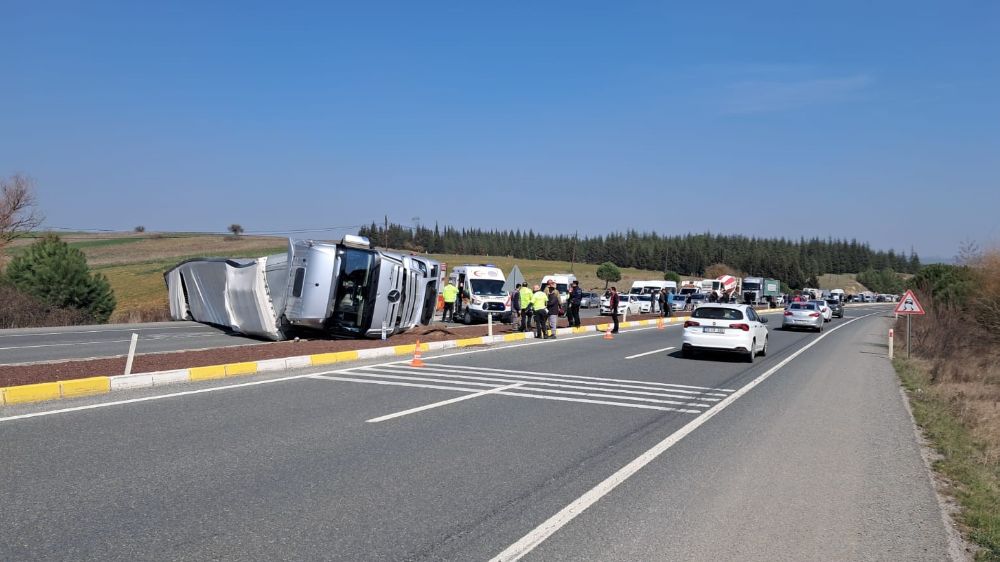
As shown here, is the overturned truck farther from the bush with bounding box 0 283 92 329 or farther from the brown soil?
the bush with bounding box 0 283 92 329

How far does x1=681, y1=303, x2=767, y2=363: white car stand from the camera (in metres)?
18.4

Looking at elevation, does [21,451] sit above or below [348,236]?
below

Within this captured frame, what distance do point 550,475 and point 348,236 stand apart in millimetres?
14714

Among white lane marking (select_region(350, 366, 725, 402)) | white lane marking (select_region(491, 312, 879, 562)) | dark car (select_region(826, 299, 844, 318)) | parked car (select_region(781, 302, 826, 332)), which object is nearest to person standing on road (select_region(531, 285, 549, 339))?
white lane marking (select_region(350, 366, 725, 402))

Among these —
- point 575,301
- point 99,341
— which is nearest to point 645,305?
point 575,301

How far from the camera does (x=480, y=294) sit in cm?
3272

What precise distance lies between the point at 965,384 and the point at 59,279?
1464 inches

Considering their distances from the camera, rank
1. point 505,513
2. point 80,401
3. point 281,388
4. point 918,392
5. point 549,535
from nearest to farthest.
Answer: point 549,535
point 505,513
point 80,401
point 281,388
point 918,392

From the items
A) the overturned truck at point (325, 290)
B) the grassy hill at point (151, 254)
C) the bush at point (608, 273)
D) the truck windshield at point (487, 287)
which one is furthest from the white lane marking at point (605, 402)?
the bush at point (608, 273)

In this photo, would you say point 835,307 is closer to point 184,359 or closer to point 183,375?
point 184,359

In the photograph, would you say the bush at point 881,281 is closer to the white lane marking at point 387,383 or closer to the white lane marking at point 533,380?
the white lane marking at point 533,380

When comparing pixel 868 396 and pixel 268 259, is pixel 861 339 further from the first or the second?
pixel 268 259

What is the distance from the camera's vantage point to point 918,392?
14.6 metres

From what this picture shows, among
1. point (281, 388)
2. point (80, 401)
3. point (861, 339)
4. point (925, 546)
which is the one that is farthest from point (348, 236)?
point (861, 339)
